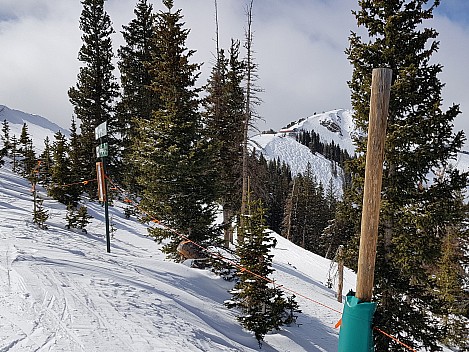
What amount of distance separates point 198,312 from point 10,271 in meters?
3.64

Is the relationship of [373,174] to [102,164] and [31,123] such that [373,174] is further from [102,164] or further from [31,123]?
[31,123]

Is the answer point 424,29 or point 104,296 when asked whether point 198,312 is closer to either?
point 104,296

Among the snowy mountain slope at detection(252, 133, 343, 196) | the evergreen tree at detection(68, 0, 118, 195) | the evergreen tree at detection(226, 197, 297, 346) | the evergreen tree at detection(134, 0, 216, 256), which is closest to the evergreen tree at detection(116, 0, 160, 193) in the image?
the evergreen tree at detection(68, 0, 118, 195)

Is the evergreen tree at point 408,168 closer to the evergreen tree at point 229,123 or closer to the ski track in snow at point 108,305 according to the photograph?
the ski track in snow at point 108,305

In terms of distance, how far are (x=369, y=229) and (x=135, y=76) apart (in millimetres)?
23228

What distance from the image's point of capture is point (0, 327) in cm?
414

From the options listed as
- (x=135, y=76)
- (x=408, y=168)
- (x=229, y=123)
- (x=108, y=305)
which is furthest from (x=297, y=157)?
(x=108, y=305)

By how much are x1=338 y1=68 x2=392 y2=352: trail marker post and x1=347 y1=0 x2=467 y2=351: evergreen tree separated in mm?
5151

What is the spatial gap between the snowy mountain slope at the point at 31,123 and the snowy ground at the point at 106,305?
170 ft

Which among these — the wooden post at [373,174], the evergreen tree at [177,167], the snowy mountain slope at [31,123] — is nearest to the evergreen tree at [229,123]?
the evergreen tree at [177,167]

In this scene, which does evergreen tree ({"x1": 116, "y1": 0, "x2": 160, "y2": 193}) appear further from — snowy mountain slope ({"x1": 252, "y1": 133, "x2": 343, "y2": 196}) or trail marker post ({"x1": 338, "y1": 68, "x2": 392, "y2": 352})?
snowy mountain slope ({"x1": 252, "y1": 133, "x2": 343, "y2": 196})

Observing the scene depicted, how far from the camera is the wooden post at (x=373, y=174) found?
120 inches

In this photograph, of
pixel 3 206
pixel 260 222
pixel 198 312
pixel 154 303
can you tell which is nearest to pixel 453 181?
pixel 260 222

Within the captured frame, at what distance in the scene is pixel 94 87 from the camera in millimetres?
22578
